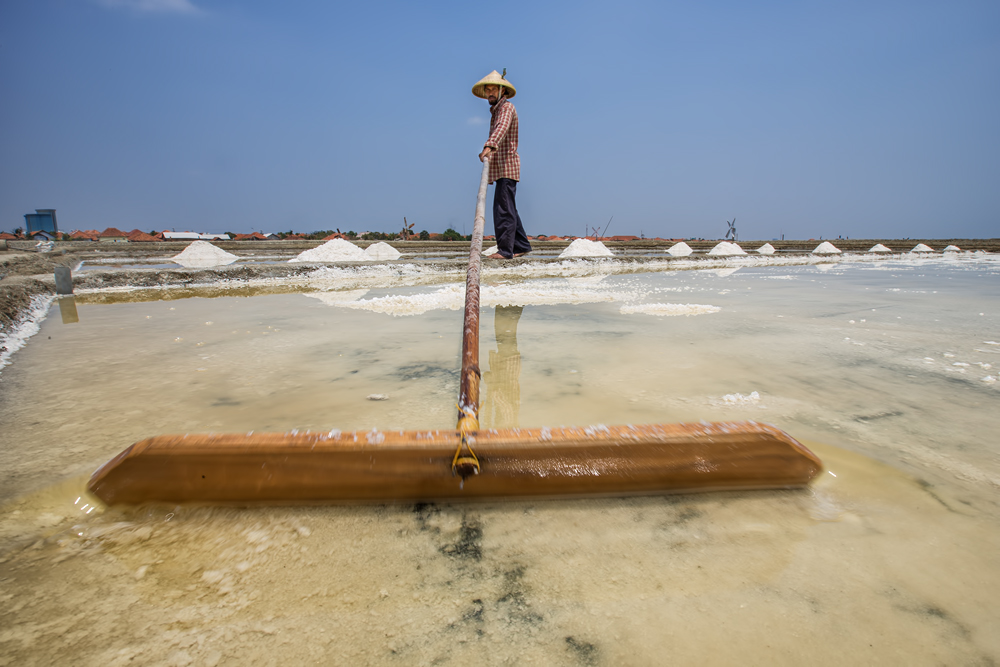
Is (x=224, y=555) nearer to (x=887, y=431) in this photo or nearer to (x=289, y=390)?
(x=289, y=390)

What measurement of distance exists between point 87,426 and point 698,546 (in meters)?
1.51

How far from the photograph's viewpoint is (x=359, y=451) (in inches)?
29.2

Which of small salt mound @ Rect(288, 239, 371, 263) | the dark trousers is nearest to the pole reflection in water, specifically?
the dark trousers

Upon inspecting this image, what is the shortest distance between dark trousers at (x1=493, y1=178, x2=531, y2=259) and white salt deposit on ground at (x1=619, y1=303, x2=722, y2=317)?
61.9 inches

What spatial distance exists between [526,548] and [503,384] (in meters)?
0.85

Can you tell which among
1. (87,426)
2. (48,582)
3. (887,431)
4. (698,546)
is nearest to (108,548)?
(48,582)

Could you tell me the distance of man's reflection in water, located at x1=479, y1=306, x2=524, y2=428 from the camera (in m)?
1.24

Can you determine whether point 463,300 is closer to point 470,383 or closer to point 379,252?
point 470,383

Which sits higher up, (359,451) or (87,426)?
(359,451)

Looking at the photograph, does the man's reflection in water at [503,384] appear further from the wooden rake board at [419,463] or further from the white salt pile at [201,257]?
the white salt pile at [201,257]

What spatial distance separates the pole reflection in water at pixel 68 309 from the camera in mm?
2965

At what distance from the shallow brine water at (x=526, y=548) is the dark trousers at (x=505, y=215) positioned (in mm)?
2989

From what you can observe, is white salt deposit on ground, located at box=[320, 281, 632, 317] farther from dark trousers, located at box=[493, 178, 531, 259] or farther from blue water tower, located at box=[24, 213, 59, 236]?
blue water tower, located at box=[24, 213, 59, 236]

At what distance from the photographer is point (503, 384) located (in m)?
1.54
